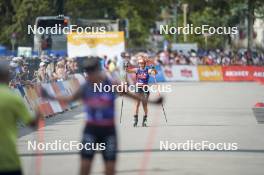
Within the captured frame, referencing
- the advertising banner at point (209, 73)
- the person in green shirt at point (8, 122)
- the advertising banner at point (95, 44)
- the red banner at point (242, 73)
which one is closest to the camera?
the person in green shirt at point (8, 122)

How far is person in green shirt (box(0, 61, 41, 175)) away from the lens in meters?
8.74

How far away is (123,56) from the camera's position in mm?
47000

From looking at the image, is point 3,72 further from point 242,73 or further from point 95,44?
point 242,73

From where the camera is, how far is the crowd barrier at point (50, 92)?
2405cm

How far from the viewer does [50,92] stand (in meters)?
27.2

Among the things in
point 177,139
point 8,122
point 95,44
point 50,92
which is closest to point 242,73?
point 95,44

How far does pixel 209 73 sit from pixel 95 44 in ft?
34.4

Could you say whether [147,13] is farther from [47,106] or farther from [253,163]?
[253,163]

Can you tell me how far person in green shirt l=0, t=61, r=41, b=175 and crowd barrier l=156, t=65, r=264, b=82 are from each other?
46.0 meters

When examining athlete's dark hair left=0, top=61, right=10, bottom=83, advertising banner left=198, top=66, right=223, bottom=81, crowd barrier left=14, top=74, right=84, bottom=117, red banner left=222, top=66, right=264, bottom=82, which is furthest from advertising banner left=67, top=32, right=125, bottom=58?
athlete's dark hair left=0, top=61, right=10, bottom=83

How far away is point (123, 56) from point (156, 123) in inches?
925

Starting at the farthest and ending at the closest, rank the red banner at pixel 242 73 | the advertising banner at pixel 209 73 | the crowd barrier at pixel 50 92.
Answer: the advertising banner at pixel 209 73 < the red banner at pixel 242 73 < the crowd barrier at pixel 50 92

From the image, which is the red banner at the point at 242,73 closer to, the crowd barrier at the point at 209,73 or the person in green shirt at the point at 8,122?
the crowd barrier at the point at 209,73

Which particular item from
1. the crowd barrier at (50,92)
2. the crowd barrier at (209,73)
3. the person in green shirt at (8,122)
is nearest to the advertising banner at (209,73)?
the crowd barrier at (209,73)
